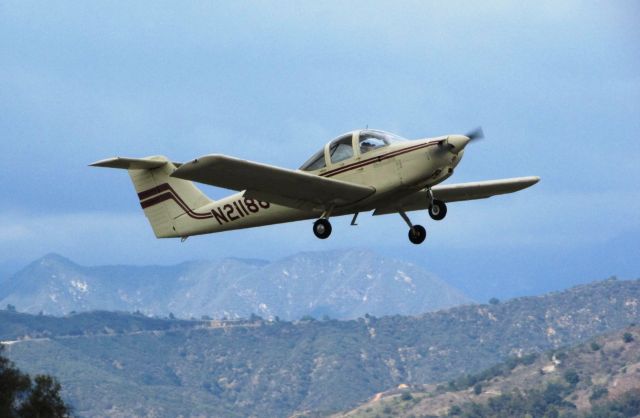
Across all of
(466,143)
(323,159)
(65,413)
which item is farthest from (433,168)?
(65,413)

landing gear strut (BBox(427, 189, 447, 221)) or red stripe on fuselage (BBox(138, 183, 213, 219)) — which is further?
red stripe on fuselage (BBox(138, 183, 213, 219))

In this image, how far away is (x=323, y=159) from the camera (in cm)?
3203

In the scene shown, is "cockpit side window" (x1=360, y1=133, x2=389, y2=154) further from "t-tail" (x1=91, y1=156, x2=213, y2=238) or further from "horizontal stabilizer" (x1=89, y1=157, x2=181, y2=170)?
"horizontal stabilizer" (x1=89, y1=157, x2=181, y2=170)

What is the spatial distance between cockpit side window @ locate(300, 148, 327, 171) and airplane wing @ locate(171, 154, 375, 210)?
36.9 inches

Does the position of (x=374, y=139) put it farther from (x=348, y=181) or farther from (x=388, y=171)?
(x=348, y=181)

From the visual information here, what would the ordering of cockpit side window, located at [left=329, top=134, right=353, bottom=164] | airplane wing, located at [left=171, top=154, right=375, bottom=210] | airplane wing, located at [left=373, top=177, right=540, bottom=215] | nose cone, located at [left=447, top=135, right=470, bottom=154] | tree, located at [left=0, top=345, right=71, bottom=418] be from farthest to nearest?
1. tree, located at [left=0, top=345, right=71, bottom=418]
2. airplane wing, located at [left=373, top=177, right=540, bottom=215]
3. cockpit side window, located at [left=329, top=134, right=353, bottom=164]
4. nose cone, located at [left=447, top=135, right=470, bottom=154]
5. airplane wing, located at [left=171, top=154, right=375, bottom=210]

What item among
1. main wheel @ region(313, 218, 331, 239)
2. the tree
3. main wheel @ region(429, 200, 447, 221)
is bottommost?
the tree

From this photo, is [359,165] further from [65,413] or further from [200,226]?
A: [65,413]

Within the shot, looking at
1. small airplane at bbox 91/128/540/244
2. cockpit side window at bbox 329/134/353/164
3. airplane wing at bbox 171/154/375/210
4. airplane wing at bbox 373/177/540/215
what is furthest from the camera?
airplane wing at bbox 373/177/540/215

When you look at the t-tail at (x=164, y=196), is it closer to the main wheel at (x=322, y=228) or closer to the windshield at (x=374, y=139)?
the main wheel at (x=322, y=228)

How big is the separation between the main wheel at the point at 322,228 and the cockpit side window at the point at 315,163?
1.48 m

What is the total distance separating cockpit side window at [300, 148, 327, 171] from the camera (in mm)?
32031

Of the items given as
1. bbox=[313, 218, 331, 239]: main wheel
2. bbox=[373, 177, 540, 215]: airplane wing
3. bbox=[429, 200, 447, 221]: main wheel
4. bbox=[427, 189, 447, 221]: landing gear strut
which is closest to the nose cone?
bbox=[427, 189, 447, 221]: landing gear strut

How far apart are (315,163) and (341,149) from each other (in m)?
0.86
